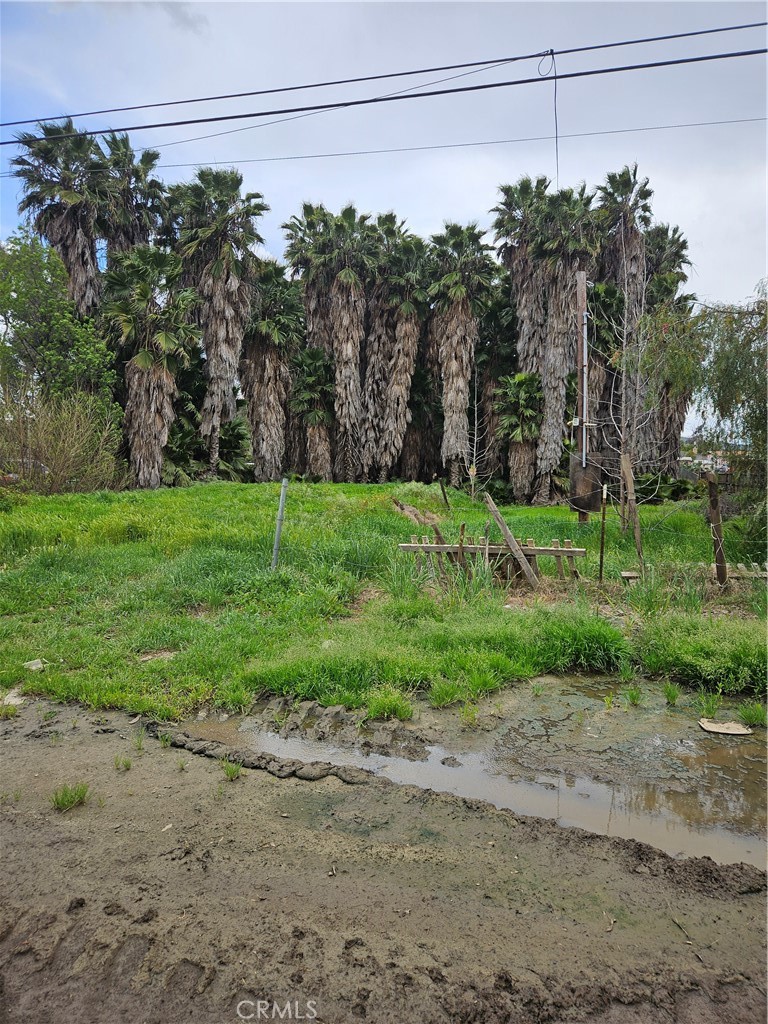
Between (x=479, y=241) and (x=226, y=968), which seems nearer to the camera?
(x=226, y=968)

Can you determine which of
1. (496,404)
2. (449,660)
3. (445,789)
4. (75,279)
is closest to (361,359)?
(496,404)

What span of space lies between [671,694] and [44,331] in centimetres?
2762

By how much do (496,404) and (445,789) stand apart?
28078 millimetres

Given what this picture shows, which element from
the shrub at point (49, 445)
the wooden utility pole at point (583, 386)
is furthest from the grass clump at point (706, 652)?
the shrub at point (49, 445)

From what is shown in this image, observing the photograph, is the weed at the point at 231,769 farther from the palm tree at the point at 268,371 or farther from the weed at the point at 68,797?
the palm tree at the point at 268,371

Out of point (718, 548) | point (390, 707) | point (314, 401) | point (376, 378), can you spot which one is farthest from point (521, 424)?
point (390, 707)

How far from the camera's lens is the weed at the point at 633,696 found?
5867mm

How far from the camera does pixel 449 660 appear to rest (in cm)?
664

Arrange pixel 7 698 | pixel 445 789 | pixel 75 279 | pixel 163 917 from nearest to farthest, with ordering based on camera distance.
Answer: pixel 163 917 < pixel 445 789 < pixel 7 698 < pixel 75 279

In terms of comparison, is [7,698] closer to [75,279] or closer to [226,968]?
[226,968]

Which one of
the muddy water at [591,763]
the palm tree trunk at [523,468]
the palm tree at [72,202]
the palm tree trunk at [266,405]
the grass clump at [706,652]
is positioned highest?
the palm tree at [72,202]

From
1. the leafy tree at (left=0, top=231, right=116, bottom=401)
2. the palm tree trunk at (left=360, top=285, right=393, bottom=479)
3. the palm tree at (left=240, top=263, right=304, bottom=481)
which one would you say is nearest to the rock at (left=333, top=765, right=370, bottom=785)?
the leafy tree at (left=0, top=231, right=116, bottom=401)

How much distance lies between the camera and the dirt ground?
8.59 ft

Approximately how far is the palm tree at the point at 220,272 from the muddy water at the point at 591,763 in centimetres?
2415
